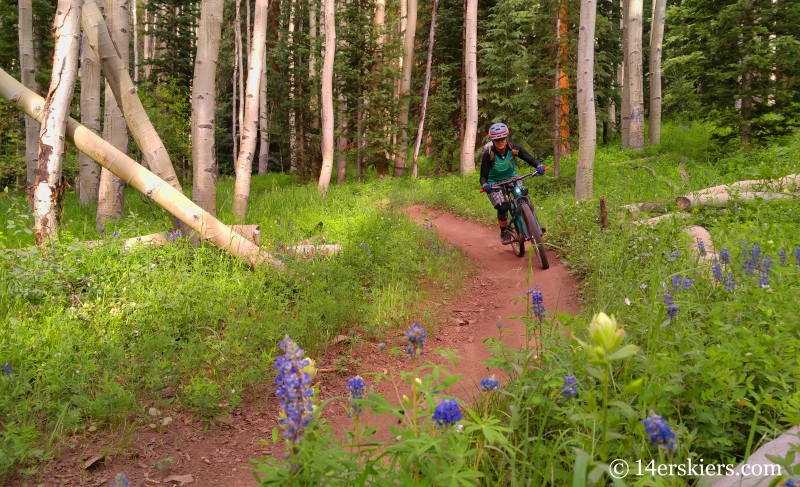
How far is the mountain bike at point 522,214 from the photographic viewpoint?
24.3 feet

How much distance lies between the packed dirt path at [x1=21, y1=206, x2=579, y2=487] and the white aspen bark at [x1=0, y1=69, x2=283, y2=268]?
2.17 meters

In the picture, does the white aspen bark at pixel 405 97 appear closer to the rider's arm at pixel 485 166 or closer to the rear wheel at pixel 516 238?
the rider's arm at pixel 485 166

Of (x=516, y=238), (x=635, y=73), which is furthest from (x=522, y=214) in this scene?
(x=635, y=73)

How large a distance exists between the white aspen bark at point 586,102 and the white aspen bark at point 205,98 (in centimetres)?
762

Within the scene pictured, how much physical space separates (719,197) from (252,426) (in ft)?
26.1

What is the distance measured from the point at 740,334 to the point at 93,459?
426 centimetres

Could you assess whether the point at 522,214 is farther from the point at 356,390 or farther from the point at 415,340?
the point at 356,390

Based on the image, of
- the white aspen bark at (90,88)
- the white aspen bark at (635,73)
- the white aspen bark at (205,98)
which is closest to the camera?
the white aspen bark at (205,98)

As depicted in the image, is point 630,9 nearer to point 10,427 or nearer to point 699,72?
point 699,72

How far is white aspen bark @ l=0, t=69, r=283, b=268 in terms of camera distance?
234 inches

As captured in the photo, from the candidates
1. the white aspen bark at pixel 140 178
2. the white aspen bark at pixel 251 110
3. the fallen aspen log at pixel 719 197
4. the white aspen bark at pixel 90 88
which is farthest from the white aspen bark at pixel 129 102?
the fallen aspen log at pixel 719 197

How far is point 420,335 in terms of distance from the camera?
192 centimetres

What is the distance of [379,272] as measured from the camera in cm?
694

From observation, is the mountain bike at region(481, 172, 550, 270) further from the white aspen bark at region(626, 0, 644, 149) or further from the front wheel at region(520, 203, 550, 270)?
the white aspen bark at region(626, 0, 644, 149)
